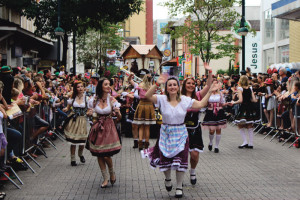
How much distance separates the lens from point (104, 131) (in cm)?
770

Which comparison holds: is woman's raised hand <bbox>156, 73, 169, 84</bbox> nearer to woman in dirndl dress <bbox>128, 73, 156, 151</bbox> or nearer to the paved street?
the paved street

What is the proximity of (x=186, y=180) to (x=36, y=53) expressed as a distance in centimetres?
3183

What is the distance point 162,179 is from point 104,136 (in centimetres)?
137

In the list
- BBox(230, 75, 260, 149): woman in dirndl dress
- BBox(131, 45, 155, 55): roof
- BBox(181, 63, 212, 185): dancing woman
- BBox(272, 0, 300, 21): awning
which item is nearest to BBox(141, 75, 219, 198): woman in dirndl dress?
BBox(181, 63, 212, 185): dancing woman

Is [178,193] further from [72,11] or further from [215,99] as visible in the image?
[72,11]

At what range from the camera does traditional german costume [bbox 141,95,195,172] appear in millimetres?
6684

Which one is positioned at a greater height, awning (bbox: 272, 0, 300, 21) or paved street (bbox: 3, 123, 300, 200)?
awning (bbox: 272, 0, 300, 21)

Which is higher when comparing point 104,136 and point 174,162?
point 104,136

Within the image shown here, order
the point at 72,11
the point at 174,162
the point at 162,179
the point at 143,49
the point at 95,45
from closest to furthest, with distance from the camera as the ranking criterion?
the point at 174,162
the point at 162,179
the point at 72,11
the point at 143,49
the point at 95,45

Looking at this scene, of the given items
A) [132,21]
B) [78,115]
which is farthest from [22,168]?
[132,21]

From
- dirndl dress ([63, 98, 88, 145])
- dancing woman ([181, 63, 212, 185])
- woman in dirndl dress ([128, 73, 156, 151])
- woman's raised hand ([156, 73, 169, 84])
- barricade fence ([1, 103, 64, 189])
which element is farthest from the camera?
woman in dirndl dress ([128, 73, 156, 151])

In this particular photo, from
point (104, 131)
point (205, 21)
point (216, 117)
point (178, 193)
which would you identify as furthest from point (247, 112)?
point (205, 21)

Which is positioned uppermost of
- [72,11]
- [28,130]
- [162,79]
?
[72,11]

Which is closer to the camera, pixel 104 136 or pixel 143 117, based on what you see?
pixel 104 136
